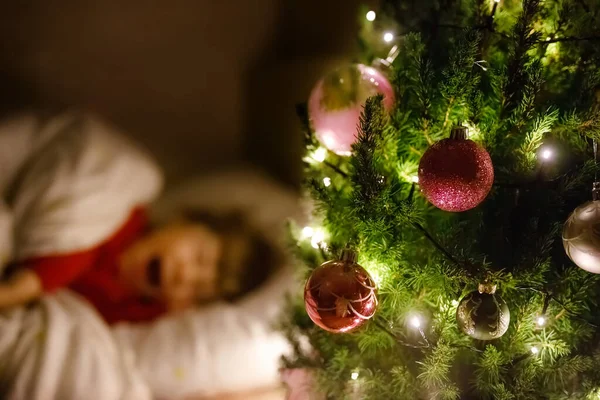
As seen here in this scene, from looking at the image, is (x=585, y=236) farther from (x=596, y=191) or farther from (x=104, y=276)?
(x=104, y=276)

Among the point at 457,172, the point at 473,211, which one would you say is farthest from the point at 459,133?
the point at 473,211

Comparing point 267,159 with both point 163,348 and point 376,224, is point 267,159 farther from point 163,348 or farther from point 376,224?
point 376,224

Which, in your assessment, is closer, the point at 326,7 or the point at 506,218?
the point at 506,218

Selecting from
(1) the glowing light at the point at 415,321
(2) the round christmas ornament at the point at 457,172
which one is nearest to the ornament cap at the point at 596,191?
(2) the round christmas ornament at the point at 457,172

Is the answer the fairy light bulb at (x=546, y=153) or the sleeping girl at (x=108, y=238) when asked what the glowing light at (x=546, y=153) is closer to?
the fairy light bulb at (x=546, y=153)

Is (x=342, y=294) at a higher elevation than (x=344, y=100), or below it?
below

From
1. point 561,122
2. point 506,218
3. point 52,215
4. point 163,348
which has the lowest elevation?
point 163,348

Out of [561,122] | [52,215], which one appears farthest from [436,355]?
[52,215]

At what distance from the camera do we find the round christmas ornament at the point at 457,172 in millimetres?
640

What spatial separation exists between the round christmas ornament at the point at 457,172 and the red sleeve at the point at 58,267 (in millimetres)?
882

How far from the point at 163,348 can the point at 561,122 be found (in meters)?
0.87

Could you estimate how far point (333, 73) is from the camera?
81 centimetres

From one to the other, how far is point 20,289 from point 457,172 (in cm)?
93

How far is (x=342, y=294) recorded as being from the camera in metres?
0.69
